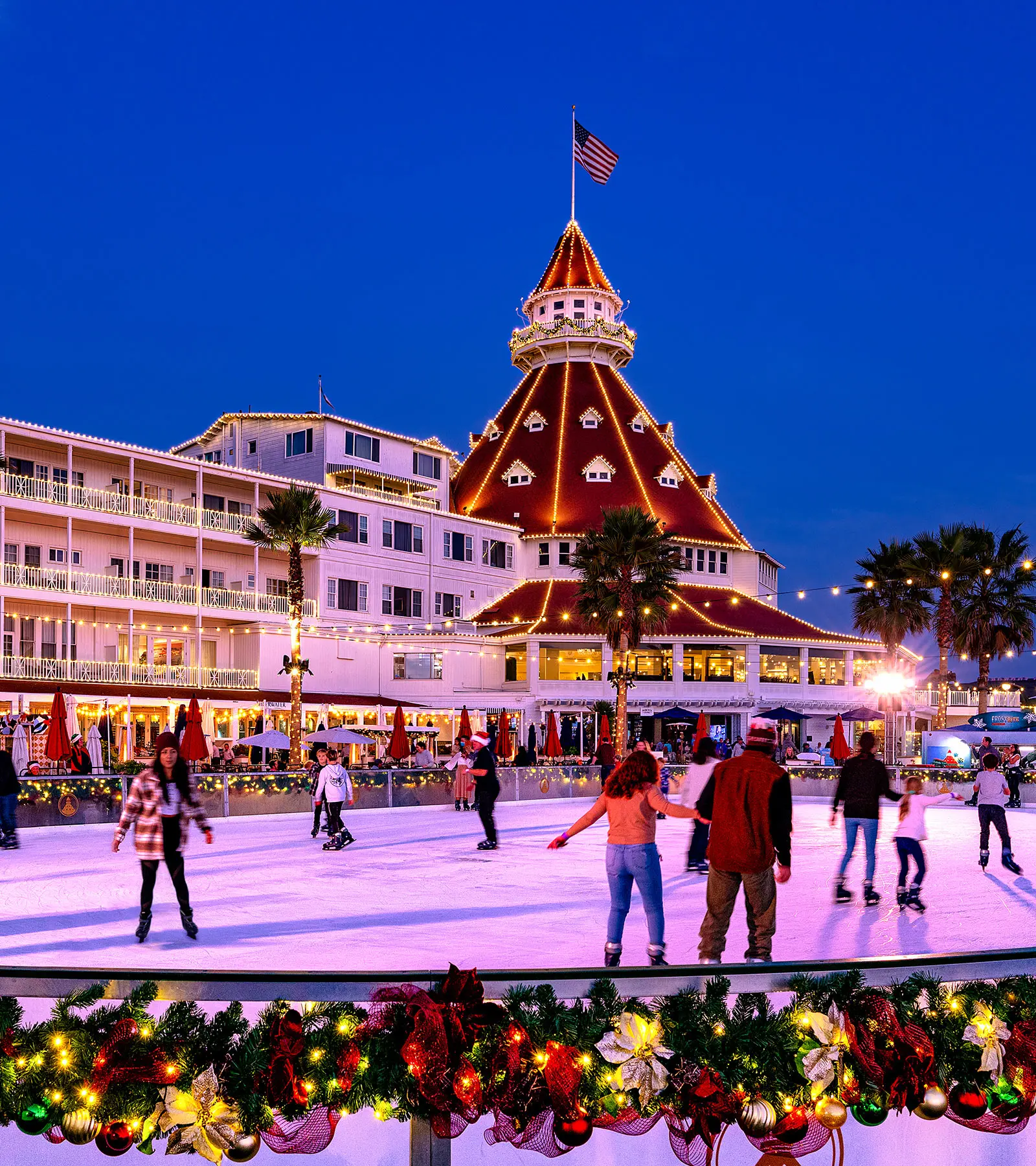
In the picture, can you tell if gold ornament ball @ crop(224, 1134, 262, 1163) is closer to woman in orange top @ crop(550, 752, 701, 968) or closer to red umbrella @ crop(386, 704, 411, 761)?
woman in orange top @ crop(550, 752, 701, 968)

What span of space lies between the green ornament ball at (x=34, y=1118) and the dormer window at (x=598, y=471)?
5807 cm

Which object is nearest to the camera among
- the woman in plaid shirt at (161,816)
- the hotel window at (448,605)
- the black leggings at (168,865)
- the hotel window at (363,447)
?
the woman in plaid shirt at (161,816)

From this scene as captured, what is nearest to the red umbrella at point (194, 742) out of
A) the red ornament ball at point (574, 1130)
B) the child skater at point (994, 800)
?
the child skater at point (994, 800)

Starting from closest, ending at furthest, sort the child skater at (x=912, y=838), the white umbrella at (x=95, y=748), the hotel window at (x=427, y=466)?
the child skater at (x=912, y=838), the white umbrella at (x=95, y=748), the hotel window at (x=427, y=466)

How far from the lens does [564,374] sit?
66188mm

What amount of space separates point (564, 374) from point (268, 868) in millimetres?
53225

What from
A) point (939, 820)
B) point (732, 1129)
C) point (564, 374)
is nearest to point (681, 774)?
point (939, 820)

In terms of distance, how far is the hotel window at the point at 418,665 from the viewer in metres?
49.7

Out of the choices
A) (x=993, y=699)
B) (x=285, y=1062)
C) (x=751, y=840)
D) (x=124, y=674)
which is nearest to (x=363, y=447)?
(x=124, y=674)

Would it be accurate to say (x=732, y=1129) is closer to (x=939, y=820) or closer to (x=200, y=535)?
(x=939, y=820)

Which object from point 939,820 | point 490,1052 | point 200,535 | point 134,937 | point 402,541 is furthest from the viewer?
point 402,541

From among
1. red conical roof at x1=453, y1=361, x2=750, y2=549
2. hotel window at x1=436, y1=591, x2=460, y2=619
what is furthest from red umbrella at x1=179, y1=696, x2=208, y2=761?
red conical roof at x1=453, y1=361, x2=750, y2=549

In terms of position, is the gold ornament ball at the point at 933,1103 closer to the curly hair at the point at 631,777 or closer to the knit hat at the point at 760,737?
the knit hat at the point at 760,737

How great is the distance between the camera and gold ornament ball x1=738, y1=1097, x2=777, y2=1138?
3812 millimetres
